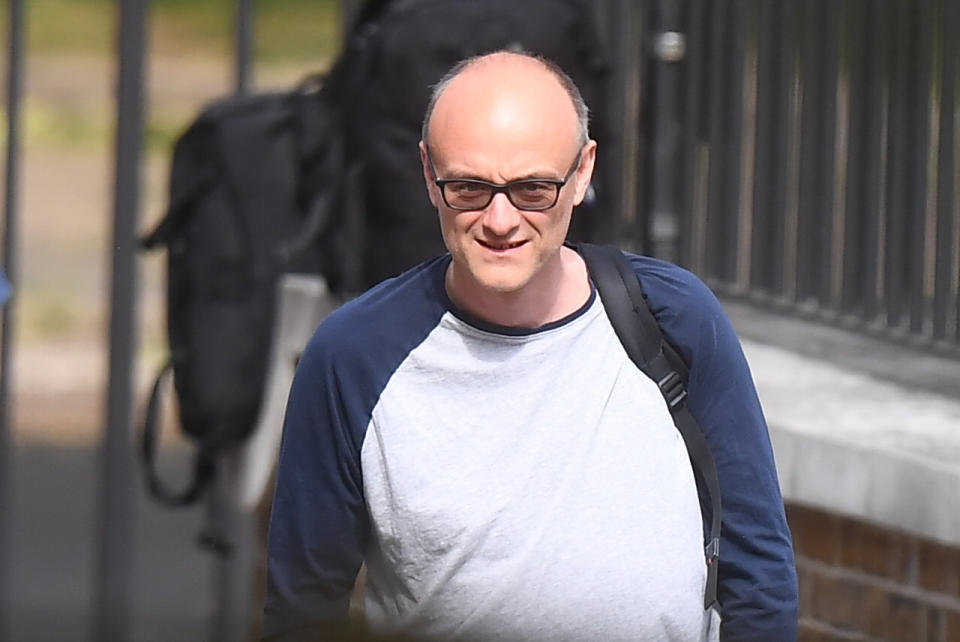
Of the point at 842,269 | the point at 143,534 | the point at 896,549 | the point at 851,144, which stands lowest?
the point at 143,534

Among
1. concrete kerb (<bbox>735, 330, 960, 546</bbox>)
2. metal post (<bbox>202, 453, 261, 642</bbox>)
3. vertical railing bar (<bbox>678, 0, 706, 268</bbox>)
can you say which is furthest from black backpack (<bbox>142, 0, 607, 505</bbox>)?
concrete kerb (<bbox>735, 330, 960, 546</bbox>)

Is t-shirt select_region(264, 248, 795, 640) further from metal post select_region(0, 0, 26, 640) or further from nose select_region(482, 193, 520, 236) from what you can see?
metal post select_region(0, 0, 26, 640)

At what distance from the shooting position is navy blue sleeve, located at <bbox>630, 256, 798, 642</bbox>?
7.52ft

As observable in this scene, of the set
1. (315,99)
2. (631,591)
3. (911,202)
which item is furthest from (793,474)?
(631,591)

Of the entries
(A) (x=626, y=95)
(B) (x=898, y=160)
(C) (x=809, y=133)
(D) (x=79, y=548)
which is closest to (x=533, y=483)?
(B) (x=898, y=160)

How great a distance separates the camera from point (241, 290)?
4.99 metres

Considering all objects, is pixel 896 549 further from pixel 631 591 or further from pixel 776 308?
pixel 631 591

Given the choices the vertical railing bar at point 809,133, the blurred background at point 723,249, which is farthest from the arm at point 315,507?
the vertical railing bar at point 809,133

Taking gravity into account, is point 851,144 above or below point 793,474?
above

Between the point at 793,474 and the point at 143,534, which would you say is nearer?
the point at 793,474

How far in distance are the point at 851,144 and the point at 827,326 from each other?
1.49 ft

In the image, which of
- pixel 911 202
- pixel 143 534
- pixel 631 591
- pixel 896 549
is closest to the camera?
pixel 631 591

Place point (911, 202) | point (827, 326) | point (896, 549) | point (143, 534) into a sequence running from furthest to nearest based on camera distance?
point (143, 534)
point (827, 326)
point (911, 202)
point (896, 549)

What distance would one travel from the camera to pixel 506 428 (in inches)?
86.5
